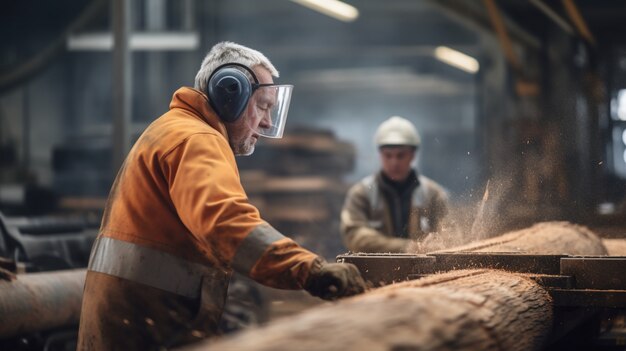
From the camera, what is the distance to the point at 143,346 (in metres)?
3.18

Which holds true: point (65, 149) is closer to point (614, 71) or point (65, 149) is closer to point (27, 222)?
point (27, 222)

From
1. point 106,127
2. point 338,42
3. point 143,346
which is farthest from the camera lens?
point 338,42

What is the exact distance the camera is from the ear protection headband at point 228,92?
11.2ft

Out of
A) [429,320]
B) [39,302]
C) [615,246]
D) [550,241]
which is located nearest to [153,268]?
[429,320]

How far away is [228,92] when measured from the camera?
3.43 metres

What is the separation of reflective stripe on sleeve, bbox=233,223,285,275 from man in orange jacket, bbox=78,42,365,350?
0.8 inches

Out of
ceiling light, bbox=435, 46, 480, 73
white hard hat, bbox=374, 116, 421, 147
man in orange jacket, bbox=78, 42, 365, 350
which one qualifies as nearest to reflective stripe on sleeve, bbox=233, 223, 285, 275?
man in orange jacket, bbox=78, 42, 365, 350

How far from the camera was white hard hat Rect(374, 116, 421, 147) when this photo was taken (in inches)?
277

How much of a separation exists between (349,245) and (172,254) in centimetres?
359

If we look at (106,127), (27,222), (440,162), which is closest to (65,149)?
(106,127)

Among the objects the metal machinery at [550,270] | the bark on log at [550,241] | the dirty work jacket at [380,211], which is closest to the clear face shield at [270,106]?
the metal machinery at [550,270]

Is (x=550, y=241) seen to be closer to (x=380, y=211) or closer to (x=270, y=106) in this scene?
(x=380, y=211)

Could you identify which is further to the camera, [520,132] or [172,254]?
[520,132]

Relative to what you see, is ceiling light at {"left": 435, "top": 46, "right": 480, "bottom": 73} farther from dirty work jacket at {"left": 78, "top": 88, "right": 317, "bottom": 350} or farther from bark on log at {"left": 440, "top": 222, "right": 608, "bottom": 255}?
dirty work jacket at {"left": 78, "top": 88, "right": 317, "bottom": 350}
